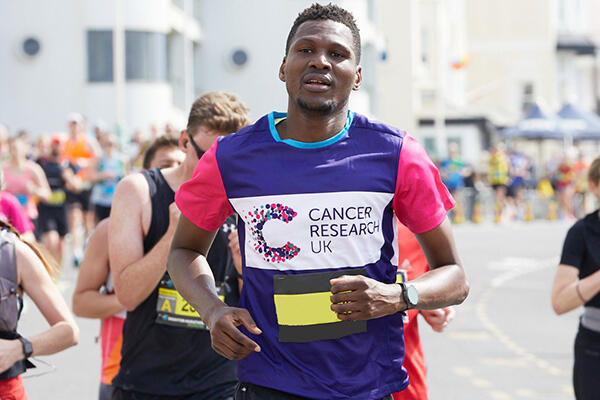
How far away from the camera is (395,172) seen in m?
3.10

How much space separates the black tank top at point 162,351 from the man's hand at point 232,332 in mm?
1299

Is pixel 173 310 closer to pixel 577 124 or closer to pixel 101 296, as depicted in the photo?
pixel 101 296

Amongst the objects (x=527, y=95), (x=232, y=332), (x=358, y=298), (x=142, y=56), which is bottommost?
(x=232, y=332)

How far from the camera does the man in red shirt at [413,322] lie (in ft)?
13.8

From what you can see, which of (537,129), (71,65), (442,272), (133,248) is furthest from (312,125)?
(537,129)

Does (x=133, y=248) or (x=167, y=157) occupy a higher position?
(x=167, y=157)

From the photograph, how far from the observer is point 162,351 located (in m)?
4.34

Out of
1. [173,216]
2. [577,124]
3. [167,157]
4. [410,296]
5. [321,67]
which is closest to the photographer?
[410,296]

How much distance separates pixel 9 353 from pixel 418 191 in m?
1.63

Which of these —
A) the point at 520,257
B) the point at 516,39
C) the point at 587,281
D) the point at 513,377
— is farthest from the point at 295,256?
the point at 516,39

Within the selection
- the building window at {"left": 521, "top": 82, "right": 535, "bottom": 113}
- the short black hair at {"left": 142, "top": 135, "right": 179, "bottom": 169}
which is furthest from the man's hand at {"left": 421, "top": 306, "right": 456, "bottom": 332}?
the building window at {"left": 521, "top": 82, "right": 535, "bottom": 113}

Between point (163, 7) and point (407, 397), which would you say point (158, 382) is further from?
point (163, 7)

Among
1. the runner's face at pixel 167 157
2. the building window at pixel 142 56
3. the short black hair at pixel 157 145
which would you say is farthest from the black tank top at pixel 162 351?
the building window at pixel 142 56

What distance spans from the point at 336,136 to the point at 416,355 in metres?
1.44
